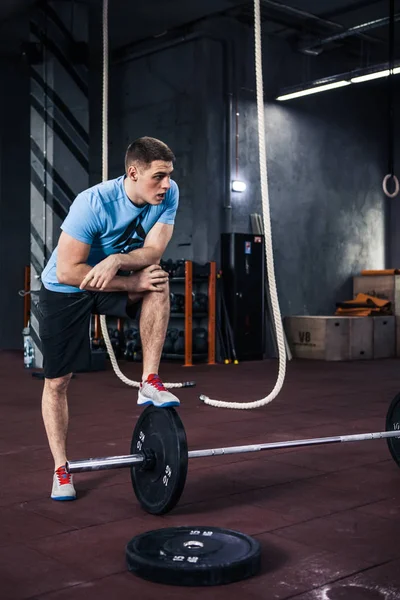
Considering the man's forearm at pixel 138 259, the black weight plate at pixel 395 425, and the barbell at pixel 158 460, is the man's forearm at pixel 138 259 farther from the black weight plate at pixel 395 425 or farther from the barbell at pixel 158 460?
the black weight plate at pixel 395 425

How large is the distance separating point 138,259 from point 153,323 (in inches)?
8.8

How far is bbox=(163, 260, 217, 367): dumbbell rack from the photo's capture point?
714cm

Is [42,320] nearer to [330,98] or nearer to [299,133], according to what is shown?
[299,133]

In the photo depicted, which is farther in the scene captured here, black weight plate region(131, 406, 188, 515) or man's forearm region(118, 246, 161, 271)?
man's forearm region(118, 246, 161, 271)

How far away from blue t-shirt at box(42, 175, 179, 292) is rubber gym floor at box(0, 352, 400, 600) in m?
0.79

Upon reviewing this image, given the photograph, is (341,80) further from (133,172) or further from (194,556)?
(194,556)

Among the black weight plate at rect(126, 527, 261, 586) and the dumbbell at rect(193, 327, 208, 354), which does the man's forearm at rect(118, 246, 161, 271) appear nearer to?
the black weight plate at rect(126, 527, 261, 586)

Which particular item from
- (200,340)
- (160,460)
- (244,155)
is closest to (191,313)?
(200,340)

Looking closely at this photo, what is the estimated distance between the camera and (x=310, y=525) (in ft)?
7.12

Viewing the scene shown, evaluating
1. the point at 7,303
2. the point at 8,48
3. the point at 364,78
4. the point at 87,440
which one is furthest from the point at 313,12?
the point at 87,440

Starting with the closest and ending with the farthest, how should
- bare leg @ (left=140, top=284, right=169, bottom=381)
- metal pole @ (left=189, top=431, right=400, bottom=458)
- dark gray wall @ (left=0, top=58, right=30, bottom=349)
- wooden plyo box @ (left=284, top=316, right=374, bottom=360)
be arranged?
metal pole @ (left=189, top=431, right=400, bottom=458) → bare leg @ (left=140, top=284, right=169, bottom=381) → wooden plyo box @ (left=284, top=316, right=374, bottom=360) → dark gray wall @ (left=0, top=58, right=30, bottom=349)

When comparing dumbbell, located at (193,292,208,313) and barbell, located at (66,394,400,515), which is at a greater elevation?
dumbbell, located at (193,292,208,313)

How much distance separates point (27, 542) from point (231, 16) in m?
7.00

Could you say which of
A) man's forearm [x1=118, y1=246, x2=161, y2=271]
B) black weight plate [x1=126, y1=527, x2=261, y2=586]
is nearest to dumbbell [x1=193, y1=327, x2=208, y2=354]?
man's forearm [x1=118, y1=246, x2=161, y2=271]
